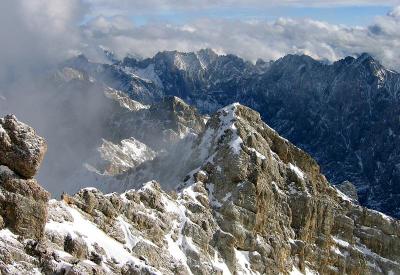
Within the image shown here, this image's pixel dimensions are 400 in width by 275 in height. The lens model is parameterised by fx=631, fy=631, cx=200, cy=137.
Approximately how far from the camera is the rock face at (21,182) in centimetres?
9400

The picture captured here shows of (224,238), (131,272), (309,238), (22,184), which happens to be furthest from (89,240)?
(309,238)

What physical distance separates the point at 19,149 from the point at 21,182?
17.1ft

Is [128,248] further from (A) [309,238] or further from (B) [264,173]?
(A) [309,238]

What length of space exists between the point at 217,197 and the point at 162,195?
22.4 meters

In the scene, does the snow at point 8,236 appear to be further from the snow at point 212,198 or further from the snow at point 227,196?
the snow at point 227,196

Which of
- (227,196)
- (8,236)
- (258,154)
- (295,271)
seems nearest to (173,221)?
(227,196)

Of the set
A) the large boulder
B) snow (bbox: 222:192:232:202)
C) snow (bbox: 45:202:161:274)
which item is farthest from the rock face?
snow (bbox: 222:192:232:202)

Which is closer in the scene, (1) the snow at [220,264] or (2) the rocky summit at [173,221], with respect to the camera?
(2) the rocky summit at [173,221]

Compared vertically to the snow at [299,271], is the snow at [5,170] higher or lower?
lower

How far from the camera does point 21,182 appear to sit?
318ft

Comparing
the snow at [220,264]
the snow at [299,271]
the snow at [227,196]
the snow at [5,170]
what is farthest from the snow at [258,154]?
the snow at [5,170]

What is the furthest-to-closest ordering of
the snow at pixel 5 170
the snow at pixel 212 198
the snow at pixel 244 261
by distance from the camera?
the snow at pixel 212 198 < the snow at pixel 244 261 < the snow at pixel 5 170

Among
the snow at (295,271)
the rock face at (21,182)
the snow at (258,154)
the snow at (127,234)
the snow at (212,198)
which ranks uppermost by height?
the snow at (258,154)

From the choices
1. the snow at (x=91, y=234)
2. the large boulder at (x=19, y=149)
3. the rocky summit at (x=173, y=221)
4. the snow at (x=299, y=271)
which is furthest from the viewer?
the snow at (x=299, y=271)
